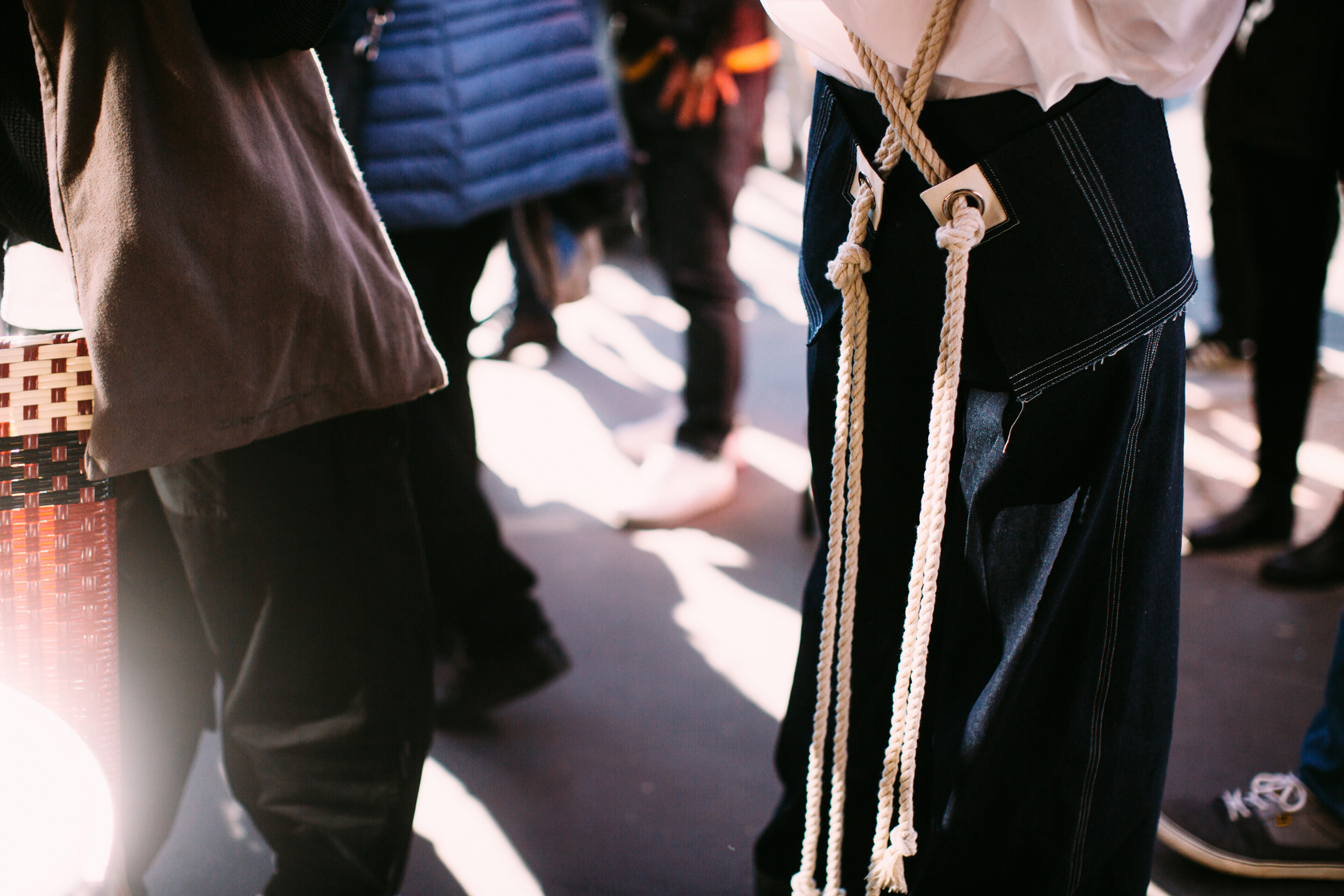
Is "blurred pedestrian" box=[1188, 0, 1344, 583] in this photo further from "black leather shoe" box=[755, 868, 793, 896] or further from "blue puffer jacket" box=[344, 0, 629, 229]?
"black leather shoe" box=[755, 868, 793, 896]

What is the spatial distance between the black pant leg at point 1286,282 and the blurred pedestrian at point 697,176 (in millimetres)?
915

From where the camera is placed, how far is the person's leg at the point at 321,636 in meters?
0.96

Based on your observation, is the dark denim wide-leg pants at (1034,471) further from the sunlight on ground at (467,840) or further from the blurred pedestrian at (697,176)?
the blurred pedestrian at (697,176)

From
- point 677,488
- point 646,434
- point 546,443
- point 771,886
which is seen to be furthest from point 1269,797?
point 546,443

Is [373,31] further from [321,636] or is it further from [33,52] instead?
[321,636]

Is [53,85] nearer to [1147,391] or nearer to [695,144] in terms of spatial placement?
[1147,391]

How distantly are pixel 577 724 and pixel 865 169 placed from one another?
1.01 metres

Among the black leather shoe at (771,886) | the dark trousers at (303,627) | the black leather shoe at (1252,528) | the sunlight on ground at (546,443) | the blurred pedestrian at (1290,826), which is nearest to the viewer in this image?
the dark trousers at (303,627)

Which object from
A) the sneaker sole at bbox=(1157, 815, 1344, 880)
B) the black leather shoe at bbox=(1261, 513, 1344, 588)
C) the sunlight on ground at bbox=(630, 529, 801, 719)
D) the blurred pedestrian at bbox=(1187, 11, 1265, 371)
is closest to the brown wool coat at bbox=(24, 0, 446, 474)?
the sunlight on ground at bbox=(630, 529, 801, 719)

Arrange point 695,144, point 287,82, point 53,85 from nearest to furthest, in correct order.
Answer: point 53,85, point 287,82, point 695,144

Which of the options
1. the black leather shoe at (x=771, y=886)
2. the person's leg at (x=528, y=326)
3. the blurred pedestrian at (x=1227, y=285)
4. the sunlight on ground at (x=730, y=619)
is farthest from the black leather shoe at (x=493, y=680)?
the blurred pedestrian at (x=1227, y=285)

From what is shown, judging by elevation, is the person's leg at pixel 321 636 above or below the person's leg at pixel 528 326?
above

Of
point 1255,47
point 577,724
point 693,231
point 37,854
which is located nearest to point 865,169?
point 37,854

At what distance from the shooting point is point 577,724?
1518 mm
